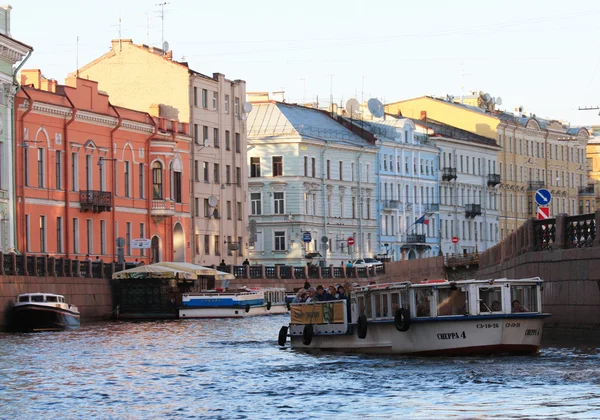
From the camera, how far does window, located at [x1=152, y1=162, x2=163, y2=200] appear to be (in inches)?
2943

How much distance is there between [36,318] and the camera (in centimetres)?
4966

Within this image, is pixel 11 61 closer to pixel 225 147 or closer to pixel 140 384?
pixel 225 147

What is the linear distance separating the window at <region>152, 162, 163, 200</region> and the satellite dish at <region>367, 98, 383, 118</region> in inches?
1274

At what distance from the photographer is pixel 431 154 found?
11106 cm

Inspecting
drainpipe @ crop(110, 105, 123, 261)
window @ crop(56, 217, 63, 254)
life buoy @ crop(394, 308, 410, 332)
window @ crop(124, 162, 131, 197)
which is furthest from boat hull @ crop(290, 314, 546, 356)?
window @ crop(124, 162, 131, 197)

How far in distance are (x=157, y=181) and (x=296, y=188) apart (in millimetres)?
20210

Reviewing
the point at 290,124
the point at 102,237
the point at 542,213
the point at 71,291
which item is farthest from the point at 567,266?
the point at 290,124

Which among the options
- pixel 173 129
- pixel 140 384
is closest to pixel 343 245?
pixel 173 129

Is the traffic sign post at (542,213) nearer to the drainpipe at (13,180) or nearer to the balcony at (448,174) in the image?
the drainpipe at (13,180)

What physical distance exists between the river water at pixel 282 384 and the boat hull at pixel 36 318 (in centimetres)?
1131


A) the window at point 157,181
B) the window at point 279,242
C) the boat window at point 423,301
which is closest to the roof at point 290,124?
the window at point 279,242

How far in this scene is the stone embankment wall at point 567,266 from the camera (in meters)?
33.9

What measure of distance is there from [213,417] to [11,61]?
3978 centimetres

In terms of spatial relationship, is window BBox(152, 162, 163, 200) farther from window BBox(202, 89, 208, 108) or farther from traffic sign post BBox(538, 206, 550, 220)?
traffic sign post BBox(538, 206, 550, 220)
